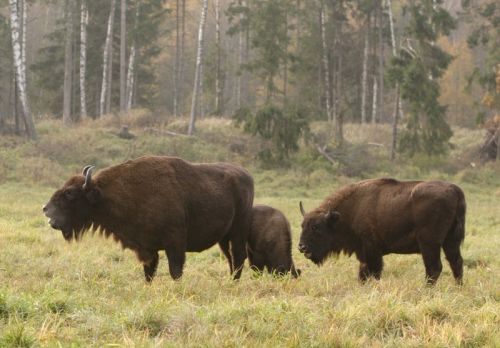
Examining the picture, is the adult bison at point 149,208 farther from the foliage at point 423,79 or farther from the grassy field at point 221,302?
the foliage at point 423,79

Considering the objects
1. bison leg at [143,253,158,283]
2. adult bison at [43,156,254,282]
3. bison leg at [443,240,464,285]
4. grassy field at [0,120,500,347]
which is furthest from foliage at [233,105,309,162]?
bison leg at [143,253,158,283]

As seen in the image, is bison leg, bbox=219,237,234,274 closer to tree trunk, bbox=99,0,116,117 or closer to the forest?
the forest

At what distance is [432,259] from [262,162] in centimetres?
2009

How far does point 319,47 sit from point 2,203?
1131 inches

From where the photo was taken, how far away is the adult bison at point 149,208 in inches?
317

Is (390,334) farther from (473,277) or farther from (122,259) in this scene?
(122,259)

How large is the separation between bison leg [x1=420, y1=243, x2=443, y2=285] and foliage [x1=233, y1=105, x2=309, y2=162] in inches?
774

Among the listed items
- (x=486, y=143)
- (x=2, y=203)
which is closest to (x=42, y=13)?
(x=486, y=143)

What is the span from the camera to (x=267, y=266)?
10.4 meters

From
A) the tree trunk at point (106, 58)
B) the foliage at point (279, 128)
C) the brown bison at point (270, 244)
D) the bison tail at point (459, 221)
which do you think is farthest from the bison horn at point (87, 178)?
the tree trunk at point (106, 58)

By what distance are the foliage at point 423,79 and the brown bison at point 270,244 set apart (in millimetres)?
20966

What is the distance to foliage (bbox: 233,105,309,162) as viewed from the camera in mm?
28422

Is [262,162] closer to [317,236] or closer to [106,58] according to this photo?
[106,58]

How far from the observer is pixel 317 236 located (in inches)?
378
